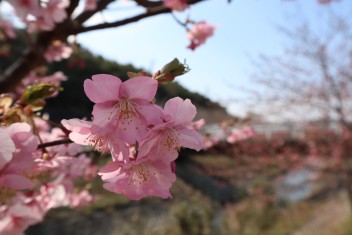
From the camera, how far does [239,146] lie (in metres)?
6.41

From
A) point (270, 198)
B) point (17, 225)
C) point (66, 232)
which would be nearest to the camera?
point (17, 225)

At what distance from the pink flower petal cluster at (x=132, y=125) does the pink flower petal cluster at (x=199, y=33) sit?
0.97 meters

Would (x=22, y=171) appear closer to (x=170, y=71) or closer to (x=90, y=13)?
(x=170, y=71)

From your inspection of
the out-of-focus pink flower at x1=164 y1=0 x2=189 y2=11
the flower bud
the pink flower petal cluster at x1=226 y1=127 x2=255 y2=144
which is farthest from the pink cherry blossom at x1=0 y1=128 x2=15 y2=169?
the pink flower petal cluster at x1=226 y1=127 x2=255 y2=144

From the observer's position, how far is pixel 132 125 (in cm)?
54

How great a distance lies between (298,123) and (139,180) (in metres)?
5.92

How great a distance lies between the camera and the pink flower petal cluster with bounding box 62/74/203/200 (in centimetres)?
52

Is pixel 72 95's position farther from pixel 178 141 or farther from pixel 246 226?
pixel 178 141

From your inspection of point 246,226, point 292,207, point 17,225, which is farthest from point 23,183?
point 292,207

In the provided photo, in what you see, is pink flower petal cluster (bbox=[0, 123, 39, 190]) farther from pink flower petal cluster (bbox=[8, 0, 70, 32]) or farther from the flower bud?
pink flower petal cluster (bbox=[8, 0, 70, 32])

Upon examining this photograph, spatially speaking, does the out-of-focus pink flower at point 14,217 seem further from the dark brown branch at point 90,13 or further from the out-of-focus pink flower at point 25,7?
the dark brown branch at point 90,13

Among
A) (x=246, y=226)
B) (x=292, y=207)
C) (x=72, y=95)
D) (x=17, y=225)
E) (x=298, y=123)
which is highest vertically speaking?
(x=17, y=225)

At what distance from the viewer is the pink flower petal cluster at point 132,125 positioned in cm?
52

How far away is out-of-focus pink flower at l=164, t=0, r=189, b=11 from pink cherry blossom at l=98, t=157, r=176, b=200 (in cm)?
76
